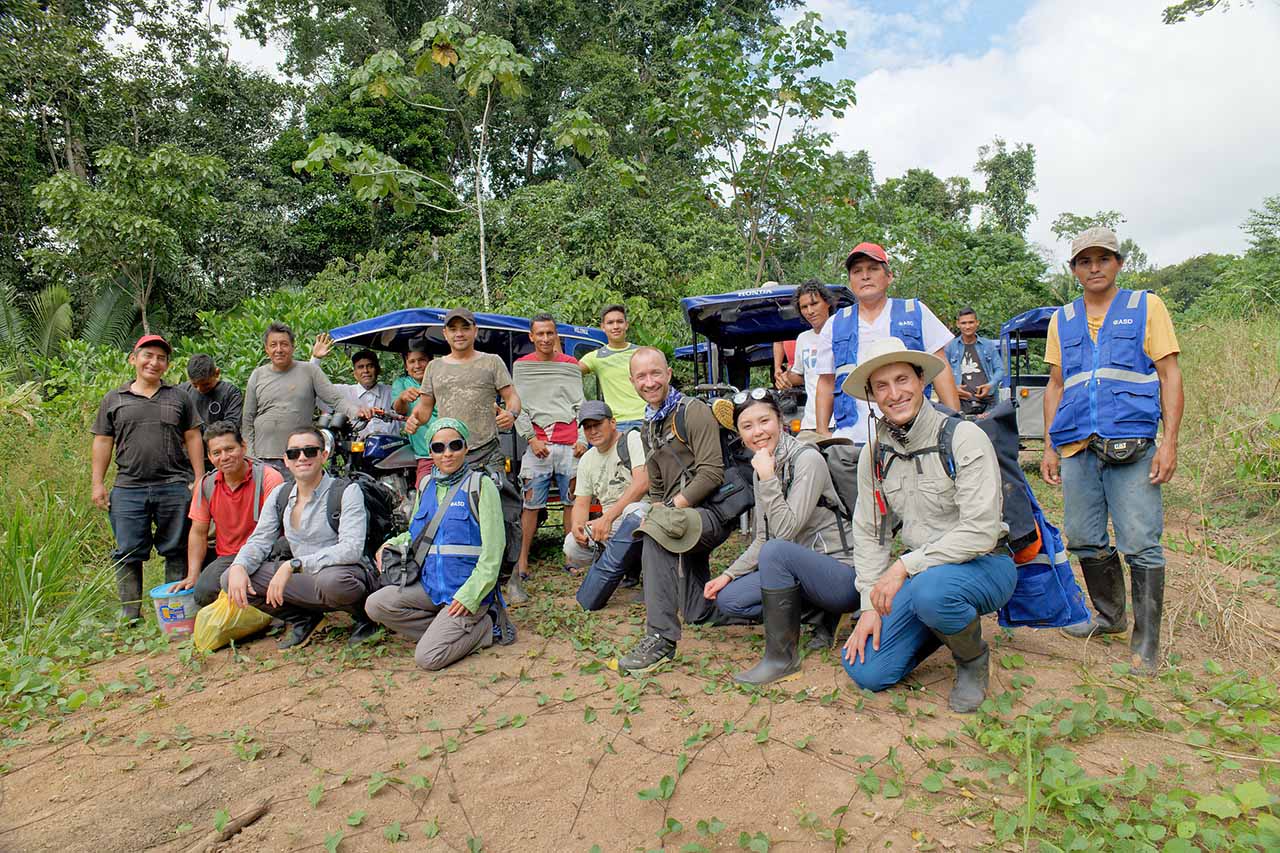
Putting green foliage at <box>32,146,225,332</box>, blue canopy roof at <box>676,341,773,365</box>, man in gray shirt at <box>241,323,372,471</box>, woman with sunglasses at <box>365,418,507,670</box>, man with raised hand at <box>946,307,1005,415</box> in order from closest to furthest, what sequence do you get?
woman with sunglasses at <box>365,418,507,670</box> < man in gray shirt at <box>241,323,372,471</box> < man with raised hand at <box>946,307,1005,415</box> < blue canopy roof at <box>676,341,773,365</box> < green foliage at <box>32,146,225,332</box>

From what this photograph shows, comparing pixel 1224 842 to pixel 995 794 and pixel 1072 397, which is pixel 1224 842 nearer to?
pixel 995 794

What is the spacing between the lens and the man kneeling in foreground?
3.07m

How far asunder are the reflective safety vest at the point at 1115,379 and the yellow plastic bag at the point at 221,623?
443cm

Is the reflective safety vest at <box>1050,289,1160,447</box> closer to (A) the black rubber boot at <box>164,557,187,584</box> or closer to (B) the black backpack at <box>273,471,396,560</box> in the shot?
(B) the black backpack at <box>273,471,396,560</box>

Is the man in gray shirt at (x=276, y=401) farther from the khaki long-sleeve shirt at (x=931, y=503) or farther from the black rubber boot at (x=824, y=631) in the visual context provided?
the khaki long-sleeve shirt at (x=931, y=503)

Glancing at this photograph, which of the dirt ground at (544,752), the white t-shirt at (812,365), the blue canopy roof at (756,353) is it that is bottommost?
the dirt ground at (544,752)

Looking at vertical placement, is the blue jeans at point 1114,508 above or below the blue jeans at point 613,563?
above

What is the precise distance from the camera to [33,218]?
16.0 m

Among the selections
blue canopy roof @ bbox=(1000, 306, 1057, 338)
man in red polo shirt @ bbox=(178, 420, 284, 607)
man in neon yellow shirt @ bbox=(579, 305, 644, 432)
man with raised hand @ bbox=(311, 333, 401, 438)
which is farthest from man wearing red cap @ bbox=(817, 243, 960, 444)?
blue canopy roof @ bbox=(1000, 306, 1057, 338)

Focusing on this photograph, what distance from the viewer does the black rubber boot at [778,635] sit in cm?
354

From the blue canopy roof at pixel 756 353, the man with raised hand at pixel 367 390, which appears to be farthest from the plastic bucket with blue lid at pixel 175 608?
the blue canopy roof at pixel 756 353

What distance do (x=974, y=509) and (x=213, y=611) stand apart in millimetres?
3980

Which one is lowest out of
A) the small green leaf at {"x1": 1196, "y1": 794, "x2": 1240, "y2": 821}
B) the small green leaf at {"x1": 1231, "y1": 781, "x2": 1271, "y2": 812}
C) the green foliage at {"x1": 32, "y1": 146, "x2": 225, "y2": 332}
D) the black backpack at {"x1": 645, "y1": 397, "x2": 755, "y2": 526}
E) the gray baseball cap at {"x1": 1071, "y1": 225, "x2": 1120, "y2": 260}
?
the small green leaf at {"x1": 1196, "y1": 794, "x2": 1240, "y2": 821}

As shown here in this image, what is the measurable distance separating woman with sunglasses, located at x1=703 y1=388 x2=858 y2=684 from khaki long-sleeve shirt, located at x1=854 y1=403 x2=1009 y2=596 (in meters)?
0.27
